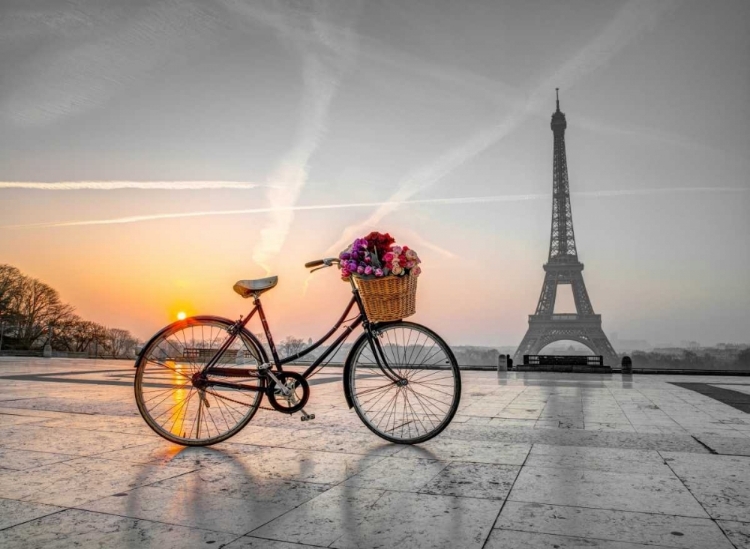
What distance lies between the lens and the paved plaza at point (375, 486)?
1.97 m

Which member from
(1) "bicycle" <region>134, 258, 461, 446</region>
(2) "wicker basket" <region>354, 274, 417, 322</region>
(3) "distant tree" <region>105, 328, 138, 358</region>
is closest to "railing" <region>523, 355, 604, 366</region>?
(1) "bicycle" <region>134, 258, 461, 446</region>

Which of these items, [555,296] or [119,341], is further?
[119,341]

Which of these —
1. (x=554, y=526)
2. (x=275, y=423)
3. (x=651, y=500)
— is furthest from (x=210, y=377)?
(x=651, y=500)

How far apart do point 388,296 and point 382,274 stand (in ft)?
0.54

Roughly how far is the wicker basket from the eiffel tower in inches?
1559

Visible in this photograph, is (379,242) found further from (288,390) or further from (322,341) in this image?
(288,390)

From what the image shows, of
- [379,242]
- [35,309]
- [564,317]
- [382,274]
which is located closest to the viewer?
[382,274]

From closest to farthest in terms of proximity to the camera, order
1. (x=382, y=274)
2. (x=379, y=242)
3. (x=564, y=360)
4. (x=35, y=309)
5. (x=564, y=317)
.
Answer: (x=382, y=274), (x=379, y=242), (x=564, y=360), (x=35, y=309), (x=564, y=317)

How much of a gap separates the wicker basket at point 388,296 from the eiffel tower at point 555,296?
130 ft

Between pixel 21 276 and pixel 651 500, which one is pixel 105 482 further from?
pixel 21 276

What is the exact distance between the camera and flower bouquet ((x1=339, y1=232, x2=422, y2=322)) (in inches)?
143

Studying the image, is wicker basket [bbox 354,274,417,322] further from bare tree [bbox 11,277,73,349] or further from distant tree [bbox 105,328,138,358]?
distant tree [bbox 105,328,138,358]

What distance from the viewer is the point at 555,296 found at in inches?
1801

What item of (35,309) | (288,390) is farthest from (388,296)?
(35,309)
